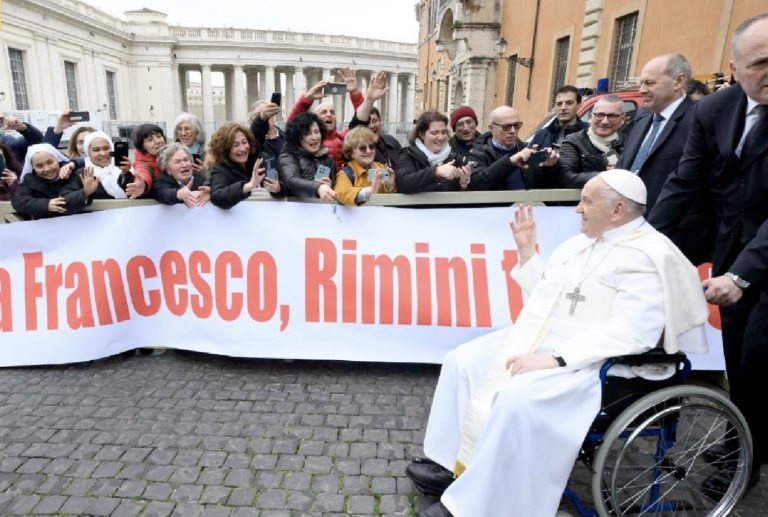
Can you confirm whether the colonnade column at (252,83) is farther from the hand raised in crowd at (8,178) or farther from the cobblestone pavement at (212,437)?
the cobblestone pavement at (212,437)

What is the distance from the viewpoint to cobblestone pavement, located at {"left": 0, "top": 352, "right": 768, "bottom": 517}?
263 cm

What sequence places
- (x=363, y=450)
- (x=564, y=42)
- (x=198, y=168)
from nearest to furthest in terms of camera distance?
(x=363, y=450), (x=198, y=168), (x=564, y=42)

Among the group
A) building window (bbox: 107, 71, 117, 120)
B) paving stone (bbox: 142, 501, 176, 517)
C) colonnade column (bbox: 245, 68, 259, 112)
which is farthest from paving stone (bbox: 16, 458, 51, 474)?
colonnade column (bbox: 245, 68, 259, 112)

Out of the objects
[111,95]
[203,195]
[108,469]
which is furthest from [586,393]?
[111,95]

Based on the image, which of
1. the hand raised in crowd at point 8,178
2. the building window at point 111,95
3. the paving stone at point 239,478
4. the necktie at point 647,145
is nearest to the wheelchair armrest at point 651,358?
the necktie at point 647,145

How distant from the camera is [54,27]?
43094mm

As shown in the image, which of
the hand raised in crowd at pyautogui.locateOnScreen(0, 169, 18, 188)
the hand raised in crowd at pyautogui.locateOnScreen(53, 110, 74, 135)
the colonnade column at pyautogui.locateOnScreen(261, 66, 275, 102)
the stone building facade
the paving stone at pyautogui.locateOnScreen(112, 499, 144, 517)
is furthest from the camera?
the colonnade column at pyautogui.locateOnScreen(261, 66, 275, 102)

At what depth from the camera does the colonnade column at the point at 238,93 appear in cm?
6819

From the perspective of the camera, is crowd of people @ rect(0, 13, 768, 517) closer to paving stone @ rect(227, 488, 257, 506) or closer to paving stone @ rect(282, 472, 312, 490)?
paving stone @ rect(282, 472, 312, 490)

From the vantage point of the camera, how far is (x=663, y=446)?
7.72 ft

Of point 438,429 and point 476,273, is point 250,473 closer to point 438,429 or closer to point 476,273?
point 438,429

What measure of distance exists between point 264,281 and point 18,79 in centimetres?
4693

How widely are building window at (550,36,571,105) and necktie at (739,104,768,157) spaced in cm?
1555

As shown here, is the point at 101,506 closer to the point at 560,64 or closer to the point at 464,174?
the point at 464,174
